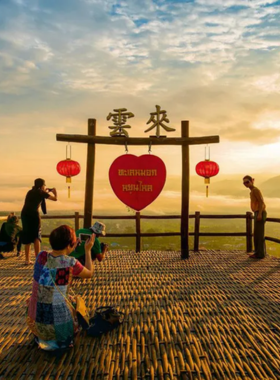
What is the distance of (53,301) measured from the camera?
2877 mm

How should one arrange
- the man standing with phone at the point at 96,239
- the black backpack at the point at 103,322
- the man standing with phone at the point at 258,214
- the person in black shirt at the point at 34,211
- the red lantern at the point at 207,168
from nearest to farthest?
1. the black backpack at the point at 103,322
2. the man standing with phone at the point at 96,239
3. the person in black shirt at the point at 34,211
4. the man standing with phone at the point at 258,214
5. the red lantern at the point at 207,168

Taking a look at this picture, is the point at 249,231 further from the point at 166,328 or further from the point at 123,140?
the point at 166,328

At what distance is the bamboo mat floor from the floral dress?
22cm

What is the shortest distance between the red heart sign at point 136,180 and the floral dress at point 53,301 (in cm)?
350

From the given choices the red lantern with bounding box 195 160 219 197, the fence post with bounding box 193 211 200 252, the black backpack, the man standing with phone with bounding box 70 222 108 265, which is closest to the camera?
the black backpack

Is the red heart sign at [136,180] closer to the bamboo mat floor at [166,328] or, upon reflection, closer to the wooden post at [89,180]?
the wooden post at [89,180]

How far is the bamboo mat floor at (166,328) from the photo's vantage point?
9.29 feet

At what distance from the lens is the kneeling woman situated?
288cm

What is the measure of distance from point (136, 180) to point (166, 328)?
333cm

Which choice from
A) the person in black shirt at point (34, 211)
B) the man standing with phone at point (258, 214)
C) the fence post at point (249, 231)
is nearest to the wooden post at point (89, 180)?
the person in black shirt at point (34, 211)

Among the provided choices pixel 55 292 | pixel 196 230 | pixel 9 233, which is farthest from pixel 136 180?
pixel 55 292

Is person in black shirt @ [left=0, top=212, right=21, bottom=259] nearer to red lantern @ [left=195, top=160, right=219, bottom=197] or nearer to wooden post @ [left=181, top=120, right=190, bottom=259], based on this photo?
wooden post @ [left=181, top=120, right=190, bottom=259]

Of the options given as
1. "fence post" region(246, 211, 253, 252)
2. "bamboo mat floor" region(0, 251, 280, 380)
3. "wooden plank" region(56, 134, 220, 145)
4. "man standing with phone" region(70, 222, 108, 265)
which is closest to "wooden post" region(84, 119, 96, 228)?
"wooden plank" region(56, 134, 220, 145)

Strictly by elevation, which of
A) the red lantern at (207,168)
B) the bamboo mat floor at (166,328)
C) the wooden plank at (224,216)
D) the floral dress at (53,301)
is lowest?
the bamboo mat floor at (166,328)
